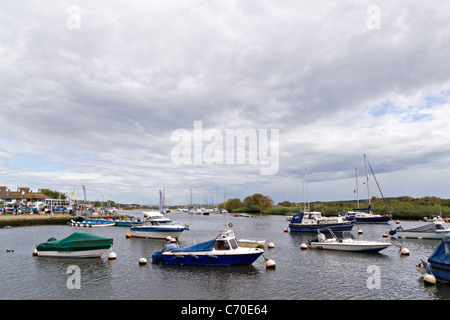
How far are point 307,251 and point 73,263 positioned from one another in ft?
94.4

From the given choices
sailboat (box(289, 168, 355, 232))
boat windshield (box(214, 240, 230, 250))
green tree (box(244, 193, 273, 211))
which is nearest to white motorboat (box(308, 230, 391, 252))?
boat windshield (box(214, 240, 230, 250))

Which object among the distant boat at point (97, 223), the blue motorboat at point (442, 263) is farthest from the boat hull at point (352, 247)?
the distant boat at point (97, 223)

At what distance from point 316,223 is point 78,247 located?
4561 centimetres

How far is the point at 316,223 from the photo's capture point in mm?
60562

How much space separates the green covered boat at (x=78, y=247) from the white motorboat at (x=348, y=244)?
2792cm

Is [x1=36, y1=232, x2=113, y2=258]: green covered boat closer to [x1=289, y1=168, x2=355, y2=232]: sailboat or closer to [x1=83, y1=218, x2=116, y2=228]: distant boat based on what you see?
[x1=289, y1=168, x2=355, y2=232]: sailboat

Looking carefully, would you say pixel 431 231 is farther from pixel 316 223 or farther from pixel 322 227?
pixel 316 223

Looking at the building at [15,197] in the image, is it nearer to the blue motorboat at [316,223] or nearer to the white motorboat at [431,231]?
the blue motorboat at [316,223]

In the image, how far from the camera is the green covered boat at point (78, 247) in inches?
1287

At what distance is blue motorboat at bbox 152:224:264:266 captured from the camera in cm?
2862

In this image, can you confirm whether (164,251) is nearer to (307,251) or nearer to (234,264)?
(234,264)
